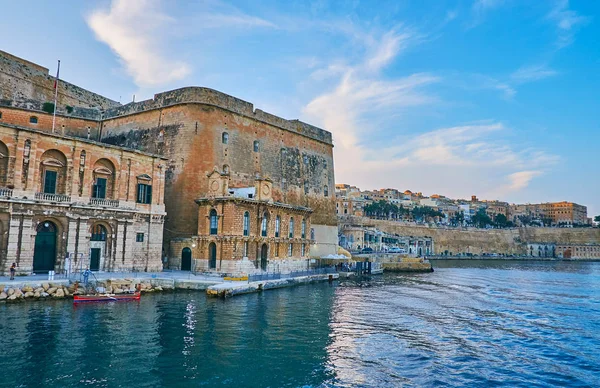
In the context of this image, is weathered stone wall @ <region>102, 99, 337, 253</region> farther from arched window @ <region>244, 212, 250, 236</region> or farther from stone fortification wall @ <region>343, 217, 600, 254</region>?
stone fortification wall @ <region>343, 217, 600, 254</region>

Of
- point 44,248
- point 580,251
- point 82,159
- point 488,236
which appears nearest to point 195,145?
point 82,159

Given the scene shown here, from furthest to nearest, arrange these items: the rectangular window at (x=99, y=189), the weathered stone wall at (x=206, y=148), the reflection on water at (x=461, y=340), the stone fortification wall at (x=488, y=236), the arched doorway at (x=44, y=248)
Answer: the stone fortification wall at (x=488, y=236) → the weathered stone wall at (x=206, y=148) → the rectangular window at (x=99, y=189) → the arched doorway at (x=44, y=248) → the reflection on water at (x=461, y=340)

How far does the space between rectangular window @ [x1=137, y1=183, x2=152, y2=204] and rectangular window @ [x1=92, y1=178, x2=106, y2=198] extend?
2405 millimetres

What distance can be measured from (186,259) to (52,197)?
11.6 m

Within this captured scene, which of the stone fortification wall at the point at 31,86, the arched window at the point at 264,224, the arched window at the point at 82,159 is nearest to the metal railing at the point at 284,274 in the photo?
the arched window at the point at 264,224

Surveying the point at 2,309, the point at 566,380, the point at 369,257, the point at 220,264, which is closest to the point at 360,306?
the point at 220,264

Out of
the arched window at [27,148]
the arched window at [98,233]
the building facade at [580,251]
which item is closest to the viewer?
the arched window at [27,148]

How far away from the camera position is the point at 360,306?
2641 cm

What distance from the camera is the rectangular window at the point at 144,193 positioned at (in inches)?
1243

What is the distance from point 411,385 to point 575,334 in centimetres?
1296

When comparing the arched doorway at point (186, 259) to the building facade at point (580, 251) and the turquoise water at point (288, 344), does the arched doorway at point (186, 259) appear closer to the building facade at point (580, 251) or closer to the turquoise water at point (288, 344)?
the turquoise water at point (288, 344)

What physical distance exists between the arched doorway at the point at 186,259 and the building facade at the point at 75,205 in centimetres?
345

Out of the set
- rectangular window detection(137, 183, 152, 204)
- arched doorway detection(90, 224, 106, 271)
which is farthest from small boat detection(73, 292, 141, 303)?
rectangular window detection(137, 183, 152, 204)

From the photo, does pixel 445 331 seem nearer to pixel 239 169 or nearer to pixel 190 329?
pixel 190 329
